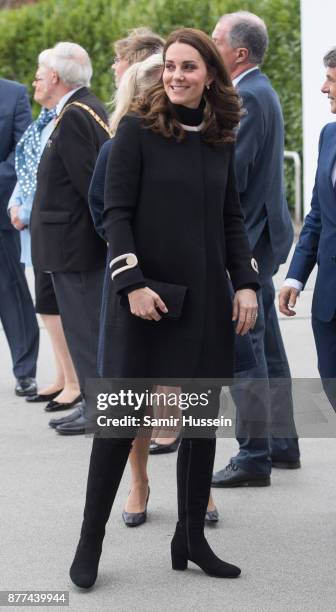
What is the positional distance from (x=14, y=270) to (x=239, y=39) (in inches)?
101

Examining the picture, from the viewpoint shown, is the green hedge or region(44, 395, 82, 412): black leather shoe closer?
region(44, 395, 82, 412): black leather shoe

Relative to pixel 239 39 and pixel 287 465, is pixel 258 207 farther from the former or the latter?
pixel 287 465

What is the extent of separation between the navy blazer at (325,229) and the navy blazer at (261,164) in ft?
1.97

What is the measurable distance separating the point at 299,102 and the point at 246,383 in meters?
9.95

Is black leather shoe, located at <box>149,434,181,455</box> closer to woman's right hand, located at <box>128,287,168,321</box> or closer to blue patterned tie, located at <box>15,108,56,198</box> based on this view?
blue patterned tie, located at <box>15,108,56,198</box>

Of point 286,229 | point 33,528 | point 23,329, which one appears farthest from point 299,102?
point 33,528

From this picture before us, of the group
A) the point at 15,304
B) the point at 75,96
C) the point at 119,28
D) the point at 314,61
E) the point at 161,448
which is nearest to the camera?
the point at 161,448

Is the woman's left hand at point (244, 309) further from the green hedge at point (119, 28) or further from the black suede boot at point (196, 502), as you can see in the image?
the green hedge at point (119, 28)

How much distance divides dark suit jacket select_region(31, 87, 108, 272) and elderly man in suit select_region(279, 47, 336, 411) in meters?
1.66

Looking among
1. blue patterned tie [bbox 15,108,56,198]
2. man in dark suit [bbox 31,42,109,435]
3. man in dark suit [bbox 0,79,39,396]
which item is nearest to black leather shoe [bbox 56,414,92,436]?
man in dark suit [bbox 31,42,109,435]

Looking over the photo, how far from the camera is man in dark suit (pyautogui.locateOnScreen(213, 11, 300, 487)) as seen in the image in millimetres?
5262

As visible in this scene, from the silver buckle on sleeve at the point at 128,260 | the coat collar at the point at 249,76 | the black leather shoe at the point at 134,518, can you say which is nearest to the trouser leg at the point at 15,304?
the coat collar at the point at 249,76

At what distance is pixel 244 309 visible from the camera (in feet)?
13.6

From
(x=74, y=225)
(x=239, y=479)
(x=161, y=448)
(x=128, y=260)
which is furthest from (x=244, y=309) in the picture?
(x=74, y=225)
